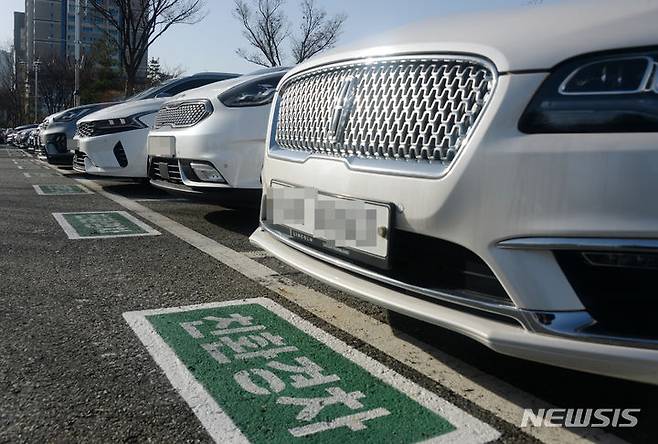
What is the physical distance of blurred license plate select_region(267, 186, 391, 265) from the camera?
205cm

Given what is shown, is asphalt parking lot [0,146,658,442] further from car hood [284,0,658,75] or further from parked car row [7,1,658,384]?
car hood [284,0,658,75]

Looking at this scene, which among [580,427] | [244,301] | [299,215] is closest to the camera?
[580,427]

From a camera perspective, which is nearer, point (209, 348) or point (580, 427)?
point (580, 427)

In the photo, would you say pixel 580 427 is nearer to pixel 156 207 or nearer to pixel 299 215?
A: pixel 299 215

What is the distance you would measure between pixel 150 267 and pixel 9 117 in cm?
7830

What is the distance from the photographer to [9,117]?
70.9 meters

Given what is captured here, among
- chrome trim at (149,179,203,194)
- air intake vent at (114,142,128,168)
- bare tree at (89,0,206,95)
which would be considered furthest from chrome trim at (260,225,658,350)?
bare tree at (89,0,206,95)

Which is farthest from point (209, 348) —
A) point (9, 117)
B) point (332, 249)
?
point (9, 117)

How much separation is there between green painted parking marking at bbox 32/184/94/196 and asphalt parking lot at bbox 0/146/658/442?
3.62 metres

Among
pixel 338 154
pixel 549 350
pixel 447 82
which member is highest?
pixel 447 82

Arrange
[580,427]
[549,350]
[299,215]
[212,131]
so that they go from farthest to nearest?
[212,131]
[299,215]
[580,427]
[549,350]

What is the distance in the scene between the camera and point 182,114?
191 inches

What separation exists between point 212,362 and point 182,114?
10.2 ft

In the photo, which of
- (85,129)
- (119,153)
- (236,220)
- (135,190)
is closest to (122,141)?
(119,153)
